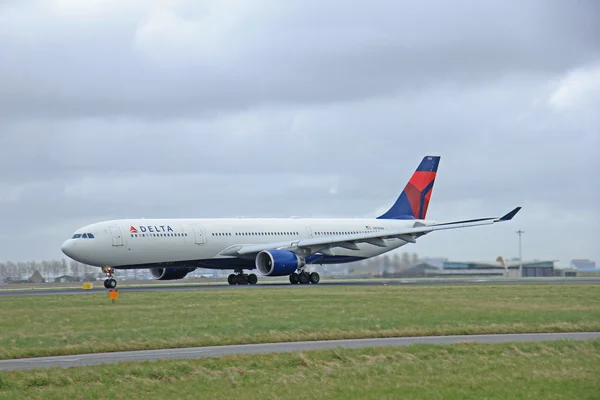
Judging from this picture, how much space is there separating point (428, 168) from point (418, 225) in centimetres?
587

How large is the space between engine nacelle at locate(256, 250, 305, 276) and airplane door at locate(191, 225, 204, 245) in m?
3.90

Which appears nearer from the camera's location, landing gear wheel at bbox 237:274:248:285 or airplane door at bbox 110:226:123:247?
airplane door at bbox 110:226:123:247

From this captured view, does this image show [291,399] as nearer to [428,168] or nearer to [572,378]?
[572,378]

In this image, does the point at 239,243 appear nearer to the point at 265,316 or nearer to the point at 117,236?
the point at 117,236

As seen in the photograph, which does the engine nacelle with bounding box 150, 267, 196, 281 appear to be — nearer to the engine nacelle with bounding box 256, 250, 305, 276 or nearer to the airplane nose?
the engine nacelle with bounding box 256, 250, 305, 276

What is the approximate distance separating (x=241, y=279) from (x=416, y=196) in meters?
17.2

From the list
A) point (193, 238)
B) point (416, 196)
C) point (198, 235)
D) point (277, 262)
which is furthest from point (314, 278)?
point (416, 196)

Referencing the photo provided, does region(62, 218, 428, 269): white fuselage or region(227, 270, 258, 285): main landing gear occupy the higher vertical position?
region(62, 218, 428, 269): white fuselage

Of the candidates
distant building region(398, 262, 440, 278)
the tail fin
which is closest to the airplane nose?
the tail fin

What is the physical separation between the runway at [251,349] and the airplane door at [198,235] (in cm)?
3129

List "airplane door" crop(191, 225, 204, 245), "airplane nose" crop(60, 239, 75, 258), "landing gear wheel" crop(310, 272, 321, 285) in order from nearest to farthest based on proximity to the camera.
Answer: "airplane nose" crop(60, 239, 75, 258) → "airplane door" crop(191, 225, 204, 245) → "landing gear wheel" crop(310, 272, 321, 285)

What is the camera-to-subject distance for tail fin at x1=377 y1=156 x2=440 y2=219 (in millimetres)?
69062

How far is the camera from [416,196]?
69438mm

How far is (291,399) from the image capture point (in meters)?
16.1
